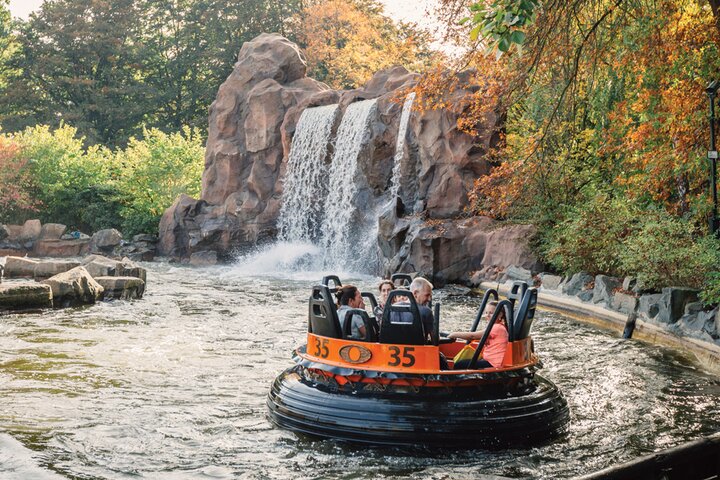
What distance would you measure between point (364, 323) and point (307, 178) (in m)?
19.0

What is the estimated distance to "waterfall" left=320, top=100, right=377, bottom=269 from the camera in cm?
2324


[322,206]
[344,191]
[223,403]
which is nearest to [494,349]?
[223,403]

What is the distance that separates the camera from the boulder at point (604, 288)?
13156 millimetres

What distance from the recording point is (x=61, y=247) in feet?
101

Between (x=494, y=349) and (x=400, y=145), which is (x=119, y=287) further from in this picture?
(x=494, y=349)

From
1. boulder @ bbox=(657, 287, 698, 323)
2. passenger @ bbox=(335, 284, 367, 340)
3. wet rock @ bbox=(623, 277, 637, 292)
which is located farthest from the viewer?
wet rock @ bbox=(623, 277, 637, 292)

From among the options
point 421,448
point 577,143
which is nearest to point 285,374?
point 421,448

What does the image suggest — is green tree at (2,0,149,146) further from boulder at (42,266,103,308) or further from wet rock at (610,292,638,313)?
wet rock at (610,292,638,313)

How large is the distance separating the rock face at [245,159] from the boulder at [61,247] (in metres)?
3.66

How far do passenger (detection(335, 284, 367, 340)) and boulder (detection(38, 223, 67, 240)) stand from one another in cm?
2605

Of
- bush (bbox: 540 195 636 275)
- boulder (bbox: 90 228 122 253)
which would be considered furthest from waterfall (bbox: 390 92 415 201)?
boulder (bbox: 90 228 122 253)

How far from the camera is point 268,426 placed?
7.29 meters

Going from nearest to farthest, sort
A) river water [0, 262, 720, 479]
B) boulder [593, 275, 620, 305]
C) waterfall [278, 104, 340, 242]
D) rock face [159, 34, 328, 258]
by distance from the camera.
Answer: river water [0, 262, 720, 479] < boulder [593, 275, 620, 305] < waterfall [278, 104, 340, 242] < rock face [159, 34, 328, 258]

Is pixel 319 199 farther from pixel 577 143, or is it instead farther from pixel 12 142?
pixel 12 142
